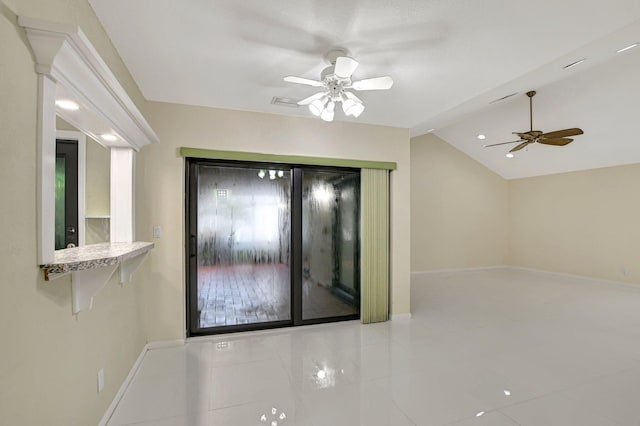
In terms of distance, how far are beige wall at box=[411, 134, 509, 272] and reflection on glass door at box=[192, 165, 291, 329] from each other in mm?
4022

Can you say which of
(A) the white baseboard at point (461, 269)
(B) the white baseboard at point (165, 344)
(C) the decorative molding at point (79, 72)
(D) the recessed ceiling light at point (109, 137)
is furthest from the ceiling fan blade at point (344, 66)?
(A) the white baseboard at point (461, 269)

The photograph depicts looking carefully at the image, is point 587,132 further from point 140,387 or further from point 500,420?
point 140,387

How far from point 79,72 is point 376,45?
1.80 m

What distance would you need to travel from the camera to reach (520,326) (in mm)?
3715

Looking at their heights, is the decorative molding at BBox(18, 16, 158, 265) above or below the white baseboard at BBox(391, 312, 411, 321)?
above

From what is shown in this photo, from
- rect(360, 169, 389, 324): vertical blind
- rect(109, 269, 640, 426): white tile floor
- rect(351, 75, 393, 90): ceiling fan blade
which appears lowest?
rect(109, 269, 640, 426): white tile floor

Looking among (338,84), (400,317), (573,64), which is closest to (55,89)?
(338,84)

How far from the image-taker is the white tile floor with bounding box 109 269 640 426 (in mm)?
2053

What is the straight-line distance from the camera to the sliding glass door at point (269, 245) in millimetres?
3377

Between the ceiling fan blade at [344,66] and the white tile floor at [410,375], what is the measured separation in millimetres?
2409

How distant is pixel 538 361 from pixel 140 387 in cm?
359

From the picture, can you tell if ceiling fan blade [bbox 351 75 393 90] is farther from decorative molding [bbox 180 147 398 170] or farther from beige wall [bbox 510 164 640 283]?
beige wall [bbox 510 164 640 283]

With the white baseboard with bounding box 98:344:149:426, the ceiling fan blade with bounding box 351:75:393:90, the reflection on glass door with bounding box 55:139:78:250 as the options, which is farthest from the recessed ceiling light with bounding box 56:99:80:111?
the white baseboard with bounding box 98:344:149:426

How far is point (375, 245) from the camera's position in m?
3.90
